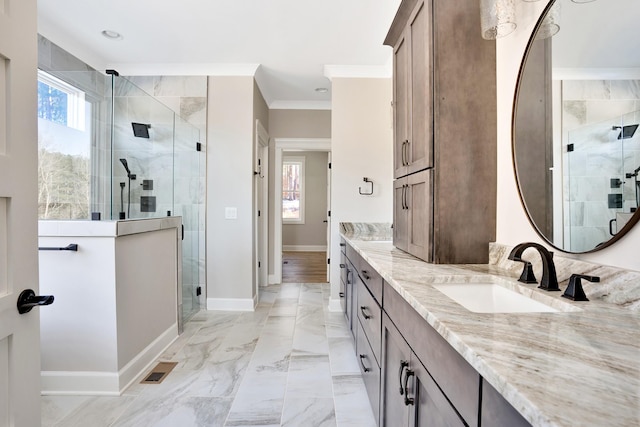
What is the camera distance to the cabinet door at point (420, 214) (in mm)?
1510

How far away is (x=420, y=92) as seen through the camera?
1611 millimetres

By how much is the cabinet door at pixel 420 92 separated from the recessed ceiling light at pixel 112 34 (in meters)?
2.63

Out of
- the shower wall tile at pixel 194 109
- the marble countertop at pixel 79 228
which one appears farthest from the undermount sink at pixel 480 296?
the shower wall tile at pixel 194 109

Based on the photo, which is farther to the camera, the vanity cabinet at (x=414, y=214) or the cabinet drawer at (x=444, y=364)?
the vanity cabinet at (x=414, y=214)

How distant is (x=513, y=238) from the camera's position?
1.40m

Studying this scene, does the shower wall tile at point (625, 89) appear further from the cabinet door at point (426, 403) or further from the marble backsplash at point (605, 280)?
the cabinet door at point (426, 403)

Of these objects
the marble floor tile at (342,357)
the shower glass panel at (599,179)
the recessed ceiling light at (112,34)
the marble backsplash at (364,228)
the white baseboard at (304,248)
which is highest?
the recessed ceiling light at (112,34)

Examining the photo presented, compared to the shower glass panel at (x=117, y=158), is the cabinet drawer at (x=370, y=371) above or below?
below

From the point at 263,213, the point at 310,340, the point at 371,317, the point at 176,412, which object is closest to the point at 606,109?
the point at 371,317

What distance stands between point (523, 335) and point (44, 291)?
7.65 feet

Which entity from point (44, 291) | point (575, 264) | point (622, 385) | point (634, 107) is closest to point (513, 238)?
point (575, 264)

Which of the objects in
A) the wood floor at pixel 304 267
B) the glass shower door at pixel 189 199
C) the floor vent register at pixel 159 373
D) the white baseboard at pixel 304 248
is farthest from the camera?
the white baseboard at pixel 304 248

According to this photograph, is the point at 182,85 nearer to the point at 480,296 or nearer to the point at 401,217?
the point at 401,217

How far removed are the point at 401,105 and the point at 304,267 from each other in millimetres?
4432
